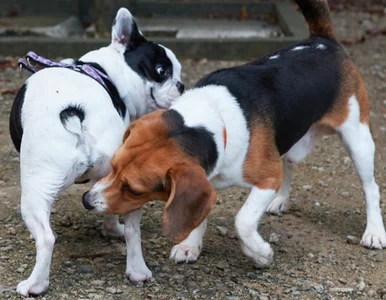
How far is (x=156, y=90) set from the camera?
5.05m

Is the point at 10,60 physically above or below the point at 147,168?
below

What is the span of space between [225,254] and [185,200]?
1.27m

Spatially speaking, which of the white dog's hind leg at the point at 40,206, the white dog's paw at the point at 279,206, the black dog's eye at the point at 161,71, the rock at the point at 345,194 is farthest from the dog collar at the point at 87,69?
the rock at the point at 345,194

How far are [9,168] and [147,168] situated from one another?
284cm

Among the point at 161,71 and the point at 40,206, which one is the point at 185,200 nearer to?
the point at 40,206

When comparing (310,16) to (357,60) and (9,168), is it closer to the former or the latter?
(9,168)

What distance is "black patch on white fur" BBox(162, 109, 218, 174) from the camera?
13.3ft

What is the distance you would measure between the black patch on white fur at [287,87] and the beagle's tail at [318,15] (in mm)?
199

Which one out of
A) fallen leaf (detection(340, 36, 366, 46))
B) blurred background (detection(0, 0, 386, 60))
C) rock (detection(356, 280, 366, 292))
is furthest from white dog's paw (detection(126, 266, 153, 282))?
fallen leaf (detection(340, 36, 366, 46))

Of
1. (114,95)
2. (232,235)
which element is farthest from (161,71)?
(232,235)

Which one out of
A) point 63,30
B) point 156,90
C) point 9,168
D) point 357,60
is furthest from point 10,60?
point 156,90

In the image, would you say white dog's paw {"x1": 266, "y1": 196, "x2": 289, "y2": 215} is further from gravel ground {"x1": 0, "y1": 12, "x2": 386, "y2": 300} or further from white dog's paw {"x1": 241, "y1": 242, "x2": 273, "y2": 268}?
white dog's paw {"x1": 241, "y1": 242, "x2": 273, "y2": 268}

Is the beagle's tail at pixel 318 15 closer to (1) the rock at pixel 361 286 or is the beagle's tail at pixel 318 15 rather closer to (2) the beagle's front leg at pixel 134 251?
(1) the rock at pixel 361 286

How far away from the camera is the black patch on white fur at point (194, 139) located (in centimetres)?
407
